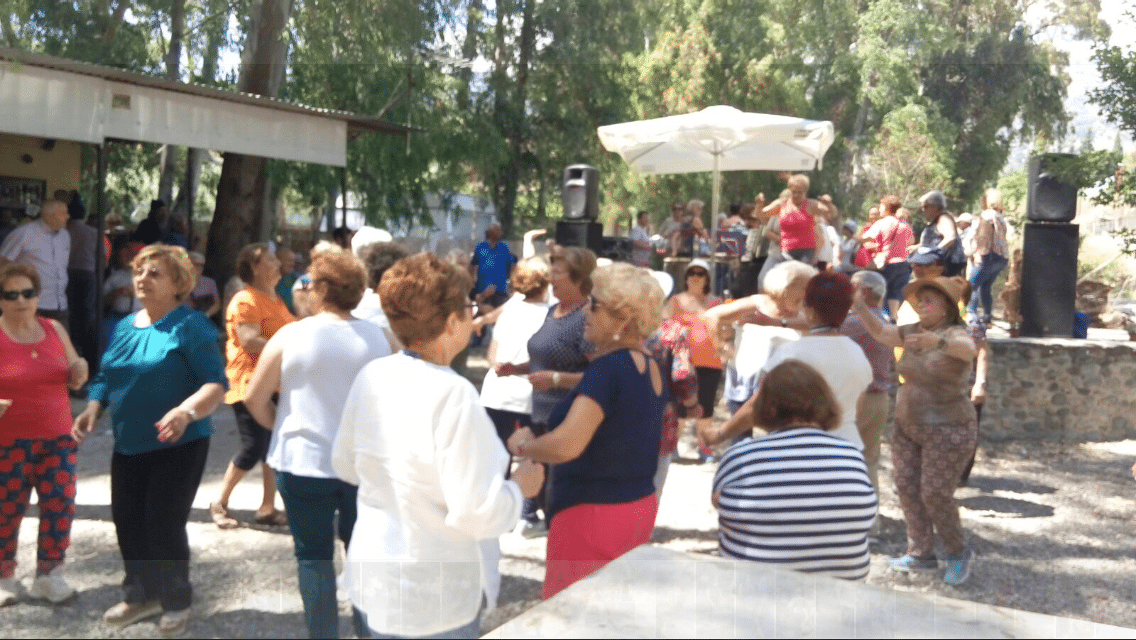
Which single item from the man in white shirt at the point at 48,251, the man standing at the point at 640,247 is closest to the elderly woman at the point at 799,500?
the man in white shirt at the point at 48,251

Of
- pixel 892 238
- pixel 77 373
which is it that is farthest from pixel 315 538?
pixel 892 238

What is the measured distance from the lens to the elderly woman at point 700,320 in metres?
7.88

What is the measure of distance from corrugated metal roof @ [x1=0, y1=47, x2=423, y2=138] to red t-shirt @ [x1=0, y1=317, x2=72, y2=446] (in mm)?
3599

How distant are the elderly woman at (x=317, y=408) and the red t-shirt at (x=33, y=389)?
3.93ft

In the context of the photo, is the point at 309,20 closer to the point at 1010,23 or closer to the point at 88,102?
the point at 88,102

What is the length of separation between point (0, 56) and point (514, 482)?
27.1ft

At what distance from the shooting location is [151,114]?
1148 cm

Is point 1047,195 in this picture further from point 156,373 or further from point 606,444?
point 156,373

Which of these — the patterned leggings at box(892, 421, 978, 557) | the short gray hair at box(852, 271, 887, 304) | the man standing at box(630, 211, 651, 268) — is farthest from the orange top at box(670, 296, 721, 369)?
the man standing at box(630, 211, 651, 268)

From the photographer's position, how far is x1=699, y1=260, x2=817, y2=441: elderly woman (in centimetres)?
574

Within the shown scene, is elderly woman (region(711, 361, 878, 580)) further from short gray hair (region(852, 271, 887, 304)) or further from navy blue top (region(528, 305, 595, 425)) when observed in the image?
short gray hair (region(852, 271, 887, 304))

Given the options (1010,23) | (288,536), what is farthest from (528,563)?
(1010,23)

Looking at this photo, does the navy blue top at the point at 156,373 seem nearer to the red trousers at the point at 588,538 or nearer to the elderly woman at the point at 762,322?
the red trousers at the point at 588,538

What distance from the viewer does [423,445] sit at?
2771mm
